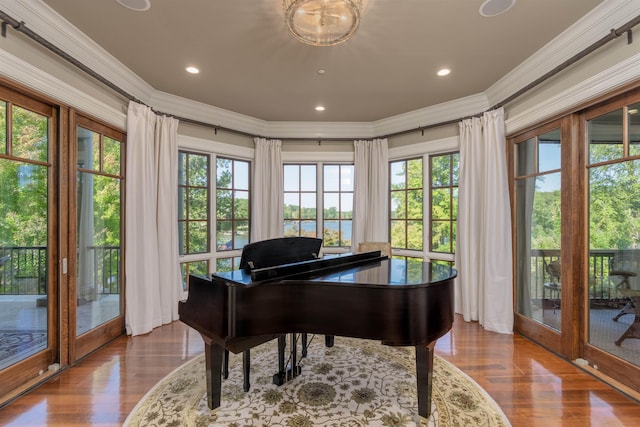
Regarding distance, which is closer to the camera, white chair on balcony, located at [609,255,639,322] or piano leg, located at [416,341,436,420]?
piano leg, located at [416,341,436,420]

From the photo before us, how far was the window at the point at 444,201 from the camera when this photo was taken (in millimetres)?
4109

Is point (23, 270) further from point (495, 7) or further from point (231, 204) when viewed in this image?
point (495, 7)

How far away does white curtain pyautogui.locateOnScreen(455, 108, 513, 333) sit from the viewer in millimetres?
3369

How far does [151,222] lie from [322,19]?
274 cm

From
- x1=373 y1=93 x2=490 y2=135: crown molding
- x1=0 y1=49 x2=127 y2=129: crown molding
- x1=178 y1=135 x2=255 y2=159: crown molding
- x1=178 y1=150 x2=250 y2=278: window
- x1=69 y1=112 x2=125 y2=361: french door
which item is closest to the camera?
x1=0 y1=49 x2=127 y2=129: crown molding

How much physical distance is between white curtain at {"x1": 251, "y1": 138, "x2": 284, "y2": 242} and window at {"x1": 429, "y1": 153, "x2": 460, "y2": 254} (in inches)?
88.5

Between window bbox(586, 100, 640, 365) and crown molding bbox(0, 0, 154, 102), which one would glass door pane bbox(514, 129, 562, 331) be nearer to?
window bbox(586, 100, 640, 365)

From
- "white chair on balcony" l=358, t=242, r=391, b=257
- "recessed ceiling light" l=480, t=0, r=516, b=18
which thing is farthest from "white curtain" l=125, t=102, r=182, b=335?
"recessed ceiling light" l=480, t=0, r=516, b=18

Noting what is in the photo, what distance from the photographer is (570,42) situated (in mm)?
2484

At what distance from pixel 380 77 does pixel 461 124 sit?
131 centimetres

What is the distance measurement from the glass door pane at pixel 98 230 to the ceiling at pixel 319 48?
0.94m

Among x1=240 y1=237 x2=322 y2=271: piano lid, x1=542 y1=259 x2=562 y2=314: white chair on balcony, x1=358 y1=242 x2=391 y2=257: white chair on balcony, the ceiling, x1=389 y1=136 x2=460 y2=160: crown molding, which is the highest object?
the ceiling

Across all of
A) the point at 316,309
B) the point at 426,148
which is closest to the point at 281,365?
the point at 316,309

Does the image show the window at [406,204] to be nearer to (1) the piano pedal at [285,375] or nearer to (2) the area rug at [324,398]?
(2) the area rug at [324,398]
